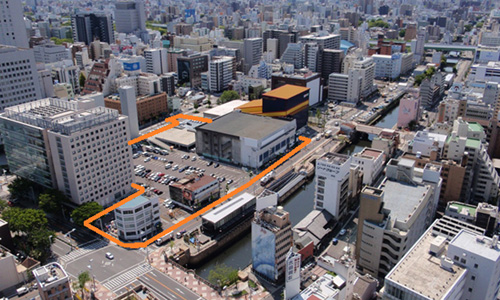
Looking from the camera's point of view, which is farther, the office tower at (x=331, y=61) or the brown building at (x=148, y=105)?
the office tower at (x=331, y=61)

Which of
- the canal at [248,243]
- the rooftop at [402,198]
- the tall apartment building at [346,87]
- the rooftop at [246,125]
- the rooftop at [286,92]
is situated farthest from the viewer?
the tall apartment building at [346,87]

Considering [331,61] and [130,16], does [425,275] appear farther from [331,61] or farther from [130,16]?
[130,16]

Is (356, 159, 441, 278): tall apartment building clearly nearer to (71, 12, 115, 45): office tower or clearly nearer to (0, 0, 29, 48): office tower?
(0, 0, 29, 48): office tower

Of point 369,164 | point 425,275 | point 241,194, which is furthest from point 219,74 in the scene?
point 425,275

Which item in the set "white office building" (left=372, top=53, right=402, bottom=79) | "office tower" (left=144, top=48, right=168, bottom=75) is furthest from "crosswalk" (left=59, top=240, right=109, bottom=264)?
"white office building" (left=372, top=53, right=402, bottom=79)

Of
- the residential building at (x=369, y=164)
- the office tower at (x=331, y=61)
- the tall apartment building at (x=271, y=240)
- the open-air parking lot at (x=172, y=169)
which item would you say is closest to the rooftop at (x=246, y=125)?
the open-air parking lot at (x=172, y=169)

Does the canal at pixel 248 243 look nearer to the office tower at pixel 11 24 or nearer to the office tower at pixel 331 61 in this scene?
the office tower at pixel 331 61

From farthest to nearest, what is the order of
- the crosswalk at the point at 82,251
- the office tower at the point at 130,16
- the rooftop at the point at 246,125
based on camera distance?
the office tower at the point at 130,16 → the rooftop at the point at 246,125 → the crosswalk at the point at 82,251
